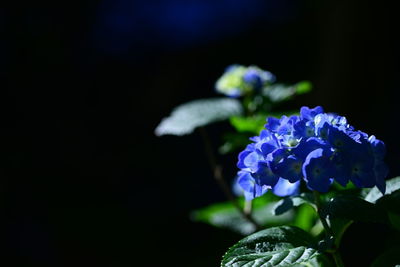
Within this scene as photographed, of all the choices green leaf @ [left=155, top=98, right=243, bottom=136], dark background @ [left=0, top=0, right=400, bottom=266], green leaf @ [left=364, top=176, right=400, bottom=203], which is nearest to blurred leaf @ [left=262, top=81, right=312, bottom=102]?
green leaf @ [left=155, top=98, right=243, bottom=136]

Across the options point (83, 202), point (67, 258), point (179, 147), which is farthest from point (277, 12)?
point (67, 258)

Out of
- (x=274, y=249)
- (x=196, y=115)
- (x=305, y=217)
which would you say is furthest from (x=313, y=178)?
(x=196, y=115)

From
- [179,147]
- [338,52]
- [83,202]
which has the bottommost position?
[83,202]

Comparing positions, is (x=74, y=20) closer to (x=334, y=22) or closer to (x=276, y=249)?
(x=334, y=22)

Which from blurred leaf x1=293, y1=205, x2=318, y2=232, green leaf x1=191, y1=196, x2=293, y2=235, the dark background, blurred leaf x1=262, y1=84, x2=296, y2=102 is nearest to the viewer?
blurred leaf x1=293, y1=205, x2=318, y2=232

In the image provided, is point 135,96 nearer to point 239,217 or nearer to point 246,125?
point 239,217

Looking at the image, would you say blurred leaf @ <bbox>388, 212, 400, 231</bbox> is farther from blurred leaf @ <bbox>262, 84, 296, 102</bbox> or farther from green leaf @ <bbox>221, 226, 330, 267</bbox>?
blurred leaf @ <bbox>262, 84, 296, 102</bbox>
